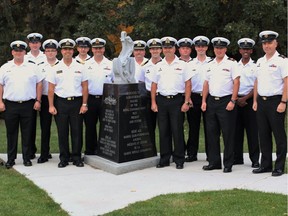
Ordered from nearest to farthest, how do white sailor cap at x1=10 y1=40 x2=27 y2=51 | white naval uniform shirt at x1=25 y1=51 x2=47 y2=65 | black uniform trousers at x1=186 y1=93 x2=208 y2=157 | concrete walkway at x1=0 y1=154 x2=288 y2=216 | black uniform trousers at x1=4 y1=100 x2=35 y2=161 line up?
concrete walkway at x1=0 y1=154 x2=288 y2=216
white sailor cap at x1=10 y1=40 x2=27 y2=51
black uniform trousers at x1=4 y1=100 x2=35 y2=161
black uniform trousers at x1=186 y1=93 x2=208 y2=157
white naval uniform shirt at x1=25 y1=51 x2=47 y2=65

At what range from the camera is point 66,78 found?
27.8ft

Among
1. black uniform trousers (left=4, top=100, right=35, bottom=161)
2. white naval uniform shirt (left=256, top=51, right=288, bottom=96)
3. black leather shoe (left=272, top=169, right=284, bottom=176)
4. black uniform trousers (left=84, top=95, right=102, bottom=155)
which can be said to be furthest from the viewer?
black uniform trousers (left=84, top=95, right=102, bottom=155)

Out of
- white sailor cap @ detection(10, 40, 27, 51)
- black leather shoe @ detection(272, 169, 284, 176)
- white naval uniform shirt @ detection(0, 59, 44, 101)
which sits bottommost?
black leather shoe @ detection(272, 169, 284, 176)

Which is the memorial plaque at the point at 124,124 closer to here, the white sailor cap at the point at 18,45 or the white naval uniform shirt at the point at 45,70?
the white naval uniform shirt at the point at 45,70

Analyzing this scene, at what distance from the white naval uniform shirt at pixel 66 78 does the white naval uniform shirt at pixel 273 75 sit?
3110 mm

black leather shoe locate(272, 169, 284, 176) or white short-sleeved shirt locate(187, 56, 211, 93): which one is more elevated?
white short-sleeved shirt locate(187, 56, 211, 93)

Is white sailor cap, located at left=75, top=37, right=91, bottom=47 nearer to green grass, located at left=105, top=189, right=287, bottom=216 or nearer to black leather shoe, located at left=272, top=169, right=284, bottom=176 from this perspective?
green grass, located at left=105, top=189, right=287, bottom=216

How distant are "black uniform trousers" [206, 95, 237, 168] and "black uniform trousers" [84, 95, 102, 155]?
2136 millimetres

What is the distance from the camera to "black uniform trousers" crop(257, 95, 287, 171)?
7465 millimetres

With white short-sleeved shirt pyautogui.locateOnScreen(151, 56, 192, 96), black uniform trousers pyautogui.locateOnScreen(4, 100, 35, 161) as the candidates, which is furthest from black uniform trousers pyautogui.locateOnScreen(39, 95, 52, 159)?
white short-sleeved shirt pyautogui.locateOnScreen(151, 56, 192, 96)

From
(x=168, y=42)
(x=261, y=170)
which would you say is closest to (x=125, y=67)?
(x=168, y=42)

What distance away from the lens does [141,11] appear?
667 inches

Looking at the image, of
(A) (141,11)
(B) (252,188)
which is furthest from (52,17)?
(B) (252,188)

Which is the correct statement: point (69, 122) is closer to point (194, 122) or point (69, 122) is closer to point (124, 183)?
point (124, 183)
